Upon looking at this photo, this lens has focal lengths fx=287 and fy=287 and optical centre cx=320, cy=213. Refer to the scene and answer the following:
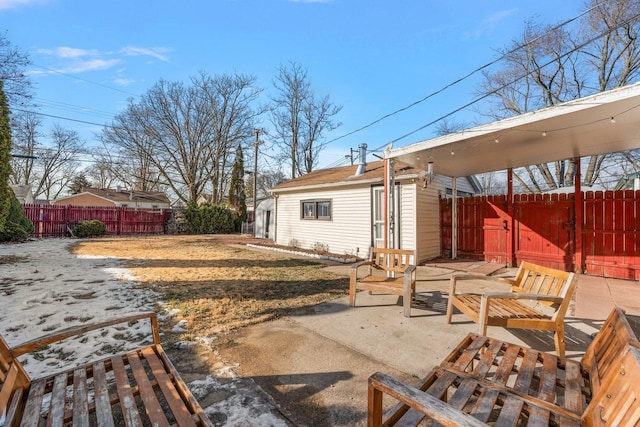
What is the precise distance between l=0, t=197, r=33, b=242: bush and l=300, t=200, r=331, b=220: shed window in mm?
11999

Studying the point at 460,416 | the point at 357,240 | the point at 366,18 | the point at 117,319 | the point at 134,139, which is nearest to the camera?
the point at 460,416

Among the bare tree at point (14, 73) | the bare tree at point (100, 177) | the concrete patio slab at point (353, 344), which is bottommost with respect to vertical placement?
the concrete patio slab at point (353, 344)

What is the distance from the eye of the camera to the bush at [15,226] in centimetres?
1216

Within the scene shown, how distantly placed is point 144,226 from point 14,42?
11.0m

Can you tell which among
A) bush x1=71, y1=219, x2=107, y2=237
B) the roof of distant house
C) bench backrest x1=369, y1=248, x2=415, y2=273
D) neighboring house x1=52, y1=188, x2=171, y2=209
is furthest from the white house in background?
neighboring house x1=52, y1=188, x2=171, y2=209

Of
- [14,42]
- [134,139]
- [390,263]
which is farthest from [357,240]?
[134,139]

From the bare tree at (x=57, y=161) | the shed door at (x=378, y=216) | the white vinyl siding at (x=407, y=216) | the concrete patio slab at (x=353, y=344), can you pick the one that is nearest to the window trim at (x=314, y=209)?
the shed door at (x=378, y=216)

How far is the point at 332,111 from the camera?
86.0 ft

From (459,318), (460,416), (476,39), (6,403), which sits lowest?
(459,318)

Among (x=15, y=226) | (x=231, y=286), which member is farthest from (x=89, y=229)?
A: (x=231, y=286)

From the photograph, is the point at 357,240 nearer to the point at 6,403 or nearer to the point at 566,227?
the point at 566,227

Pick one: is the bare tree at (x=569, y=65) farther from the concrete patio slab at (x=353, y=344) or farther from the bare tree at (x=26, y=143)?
the bare tree at (x=26, y=143)

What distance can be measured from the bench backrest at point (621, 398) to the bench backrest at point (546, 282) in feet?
5.74

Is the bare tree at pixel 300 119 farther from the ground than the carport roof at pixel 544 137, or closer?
farther from the ground
